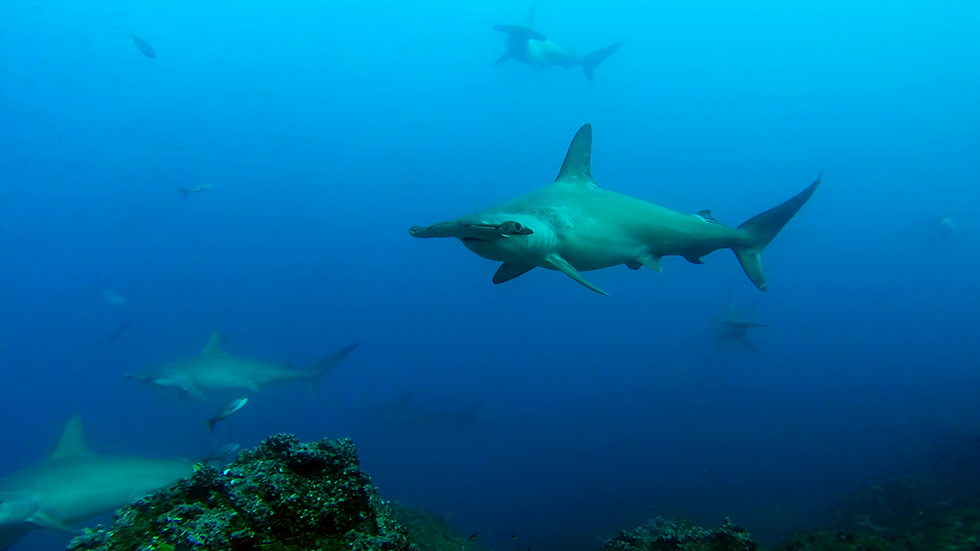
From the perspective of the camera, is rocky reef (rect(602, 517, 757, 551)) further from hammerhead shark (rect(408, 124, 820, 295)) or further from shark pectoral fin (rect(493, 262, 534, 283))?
shark pectoral fin (rect(493, 262, 534, 283))

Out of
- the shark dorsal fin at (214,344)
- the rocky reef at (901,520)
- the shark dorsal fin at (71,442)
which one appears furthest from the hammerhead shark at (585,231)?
the shark dorsal fin at (214,344)

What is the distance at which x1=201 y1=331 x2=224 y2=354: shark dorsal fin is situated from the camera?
14219 millimetres

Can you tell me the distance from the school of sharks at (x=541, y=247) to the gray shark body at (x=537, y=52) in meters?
22.1

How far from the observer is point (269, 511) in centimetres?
195

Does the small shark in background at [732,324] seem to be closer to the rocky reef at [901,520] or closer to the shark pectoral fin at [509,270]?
the rocky reef at [901,520]

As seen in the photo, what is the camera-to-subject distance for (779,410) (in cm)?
2862

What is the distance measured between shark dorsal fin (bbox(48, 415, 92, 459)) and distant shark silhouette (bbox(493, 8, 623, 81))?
2363 cm

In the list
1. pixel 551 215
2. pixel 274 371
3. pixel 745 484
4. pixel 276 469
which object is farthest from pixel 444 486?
pixel 276 469

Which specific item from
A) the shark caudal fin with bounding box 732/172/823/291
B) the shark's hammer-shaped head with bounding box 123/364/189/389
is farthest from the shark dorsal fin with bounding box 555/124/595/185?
the shark's hammer-shaped head with bounding box 123/364/189/389

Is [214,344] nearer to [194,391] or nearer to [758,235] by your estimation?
[194,391]

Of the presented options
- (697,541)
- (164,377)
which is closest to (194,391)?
(164,377)

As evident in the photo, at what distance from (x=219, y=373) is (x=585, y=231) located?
1250 centimetres

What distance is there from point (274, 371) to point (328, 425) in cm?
1788

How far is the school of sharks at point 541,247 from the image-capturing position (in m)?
4.57
